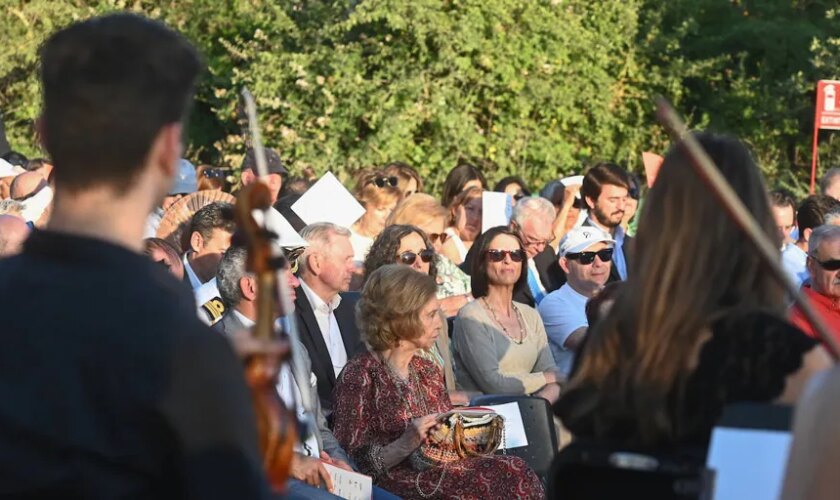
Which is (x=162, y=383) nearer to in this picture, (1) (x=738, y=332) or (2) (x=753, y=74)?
(1) (x=738, y=332)

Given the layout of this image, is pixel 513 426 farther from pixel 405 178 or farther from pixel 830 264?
pixel 405 178

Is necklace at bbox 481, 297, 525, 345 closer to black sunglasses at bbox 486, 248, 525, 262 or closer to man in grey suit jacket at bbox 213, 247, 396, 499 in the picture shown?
black sunglasses at bbox 486, 248, 525, 262

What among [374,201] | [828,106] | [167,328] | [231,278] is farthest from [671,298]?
[828,106]

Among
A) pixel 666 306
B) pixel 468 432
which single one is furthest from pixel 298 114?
pixel 666 306

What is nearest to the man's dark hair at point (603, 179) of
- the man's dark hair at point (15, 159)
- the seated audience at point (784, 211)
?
the seated audience at point (784, 211)

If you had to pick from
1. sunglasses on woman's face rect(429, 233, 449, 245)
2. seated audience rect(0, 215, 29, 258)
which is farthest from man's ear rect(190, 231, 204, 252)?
sunglasses on woman's face rect(429, 233, 449, 245)

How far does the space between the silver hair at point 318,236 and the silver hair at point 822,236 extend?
2452 mm

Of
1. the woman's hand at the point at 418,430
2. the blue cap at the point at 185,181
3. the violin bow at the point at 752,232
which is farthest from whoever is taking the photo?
the blue cap at the point at 185,181

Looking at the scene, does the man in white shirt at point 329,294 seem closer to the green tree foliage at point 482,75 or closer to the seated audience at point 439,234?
the seated audience at point 439,234

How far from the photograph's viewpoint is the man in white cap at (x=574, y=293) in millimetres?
8352

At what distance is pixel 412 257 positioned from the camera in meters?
8.14

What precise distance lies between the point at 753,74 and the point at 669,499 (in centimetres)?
2181

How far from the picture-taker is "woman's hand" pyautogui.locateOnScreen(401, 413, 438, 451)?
6301mm

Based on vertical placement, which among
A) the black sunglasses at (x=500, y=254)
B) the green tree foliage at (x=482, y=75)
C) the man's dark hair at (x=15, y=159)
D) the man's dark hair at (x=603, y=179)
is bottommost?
the man's dark hair at (x=15, y=159)
